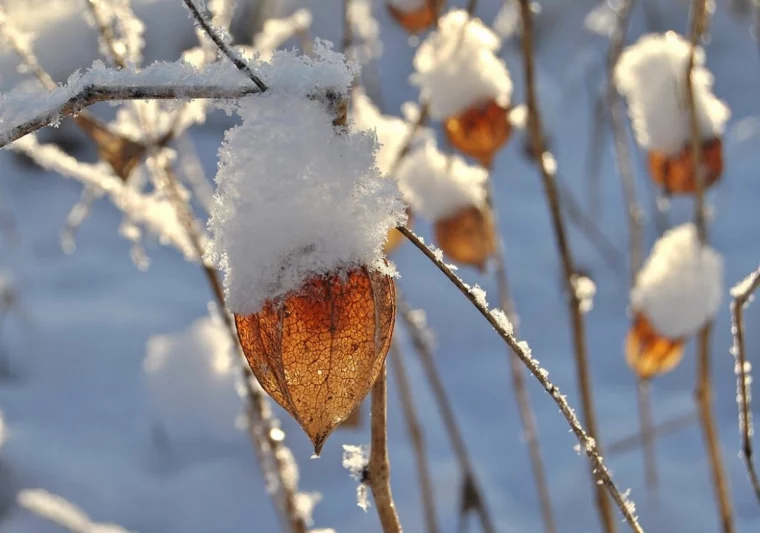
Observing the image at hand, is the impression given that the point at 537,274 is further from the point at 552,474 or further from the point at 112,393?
the point at 112,393

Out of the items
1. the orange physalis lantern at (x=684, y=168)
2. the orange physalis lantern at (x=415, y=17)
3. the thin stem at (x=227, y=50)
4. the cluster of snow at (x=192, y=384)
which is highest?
the orange physalis lantern at (x=415, y=17)

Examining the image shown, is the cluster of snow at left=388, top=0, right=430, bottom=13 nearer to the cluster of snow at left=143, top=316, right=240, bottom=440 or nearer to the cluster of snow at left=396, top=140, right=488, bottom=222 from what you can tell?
the cluster of snow at left=396, top=140, right=488, bottom=222

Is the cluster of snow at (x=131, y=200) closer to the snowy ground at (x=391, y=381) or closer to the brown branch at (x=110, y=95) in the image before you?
the brown branch at (x=110, y=95)

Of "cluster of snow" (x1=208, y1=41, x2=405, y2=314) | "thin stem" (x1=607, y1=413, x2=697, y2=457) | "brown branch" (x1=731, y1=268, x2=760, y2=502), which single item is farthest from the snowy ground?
"cluster of snow" (x1=208, y1=41, x2=405, y2=314)

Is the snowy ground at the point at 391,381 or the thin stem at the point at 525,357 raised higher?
the snowy ground at the point at 391,381

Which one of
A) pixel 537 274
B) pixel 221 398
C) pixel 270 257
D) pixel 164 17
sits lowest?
pixel 270 257

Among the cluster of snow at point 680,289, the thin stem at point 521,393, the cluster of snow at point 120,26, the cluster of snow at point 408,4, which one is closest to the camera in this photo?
the cluster of snow at point 120,26

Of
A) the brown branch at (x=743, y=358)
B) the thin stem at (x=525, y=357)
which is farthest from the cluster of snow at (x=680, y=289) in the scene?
the thin stem at (x=525, y=357)

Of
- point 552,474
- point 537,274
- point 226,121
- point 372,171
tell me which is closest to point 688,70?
point 372,171
